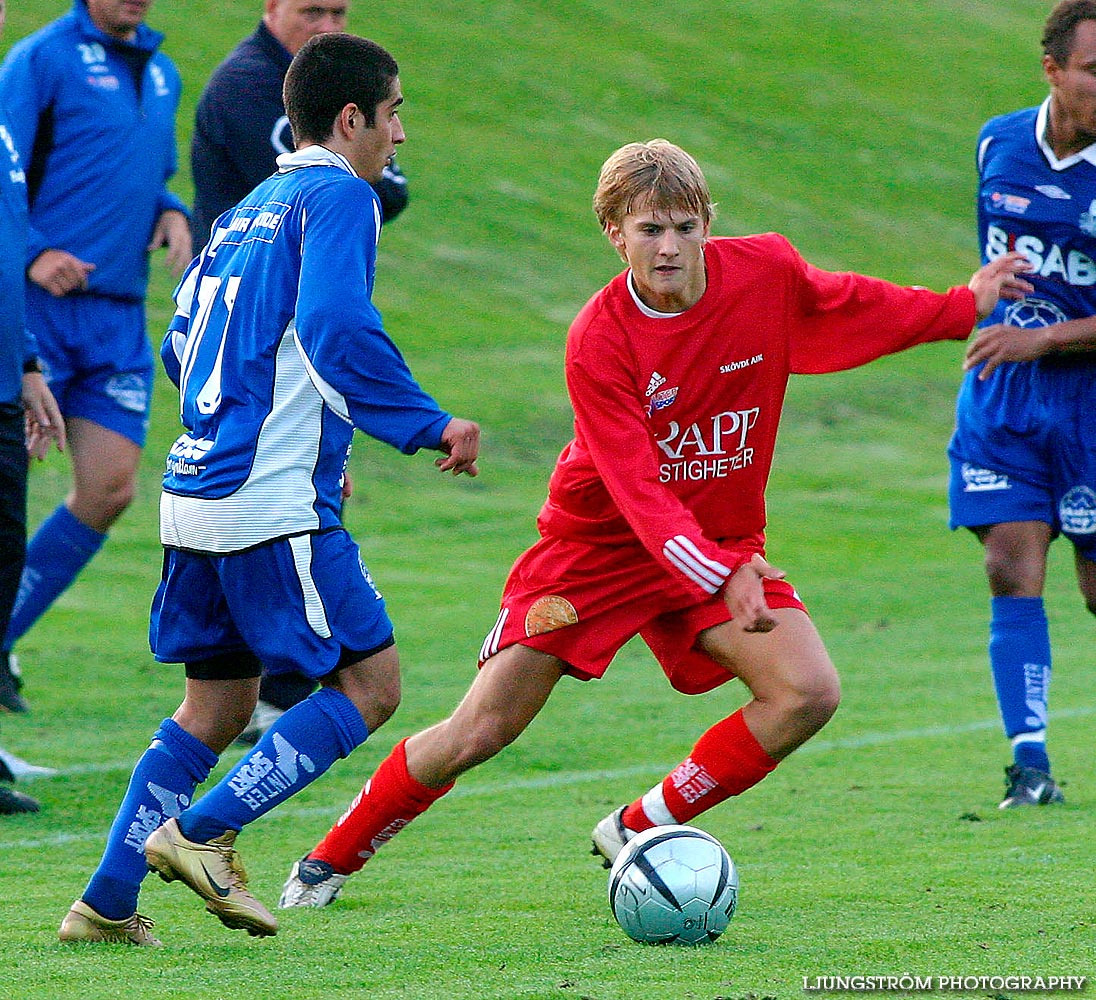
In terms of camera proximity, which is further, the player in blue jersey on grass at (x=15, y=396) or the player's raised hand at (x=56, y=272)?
the player's raised hand at (x=56, y=272)

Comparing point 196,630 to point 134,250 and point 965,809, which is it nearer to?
point 965,809

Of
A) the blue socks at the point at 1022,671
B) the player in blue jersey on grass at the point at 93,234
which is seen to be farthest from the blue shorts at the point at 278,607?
the player in blue jersey on grass at the point at 93,234

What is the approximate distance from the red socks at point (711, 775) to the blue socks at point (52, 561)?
3645 millimetres

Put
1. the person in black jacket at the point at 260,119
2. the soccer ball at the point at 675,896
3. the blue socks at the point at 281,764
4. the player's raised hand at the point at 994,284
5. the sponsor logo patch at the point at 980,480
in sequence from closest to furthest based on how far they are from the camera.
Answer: the blue socks at the point at 281,764, the soccer ball at the point at 675,896, the player's raised hand at the point at 994,284, the sponsor logo patch at the point at 980,480, the person in black jacket at the point at 260,119

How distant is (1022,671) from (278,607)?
3.19 meters

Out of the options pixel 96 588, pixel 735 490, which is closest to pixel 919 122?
pixel 96 588

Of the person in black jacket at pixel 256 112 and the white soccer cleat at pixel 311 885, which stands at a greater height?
the person in black jacket at pixel 256 112

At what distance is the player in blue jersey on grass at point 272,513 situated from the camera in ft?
13.0

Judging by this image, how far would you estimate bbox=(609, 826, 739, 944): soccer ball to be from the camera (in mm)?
4168

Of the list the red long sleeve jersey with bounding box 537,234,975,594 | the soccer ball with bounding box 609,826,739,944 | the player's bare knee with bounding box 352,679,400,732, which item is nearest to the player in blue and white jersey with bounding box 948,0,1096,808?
the red long sleeve jersey with bounding box 537,234,975,594

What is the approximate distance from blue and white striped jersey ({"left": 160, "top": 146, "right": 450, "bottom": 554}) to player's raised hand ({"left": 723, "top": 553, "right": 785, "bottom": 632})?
90cm

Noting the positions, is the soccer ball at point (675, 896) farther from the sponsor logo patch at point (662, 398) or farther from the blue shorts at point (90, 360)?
the blue shorts at point (90, 360)

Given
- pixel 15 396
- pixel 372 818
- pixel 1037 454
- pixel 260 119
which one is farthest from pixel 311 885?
pixel 260 119

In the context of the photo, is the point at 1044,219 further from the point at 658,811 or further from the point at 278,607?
the point at 278,607
